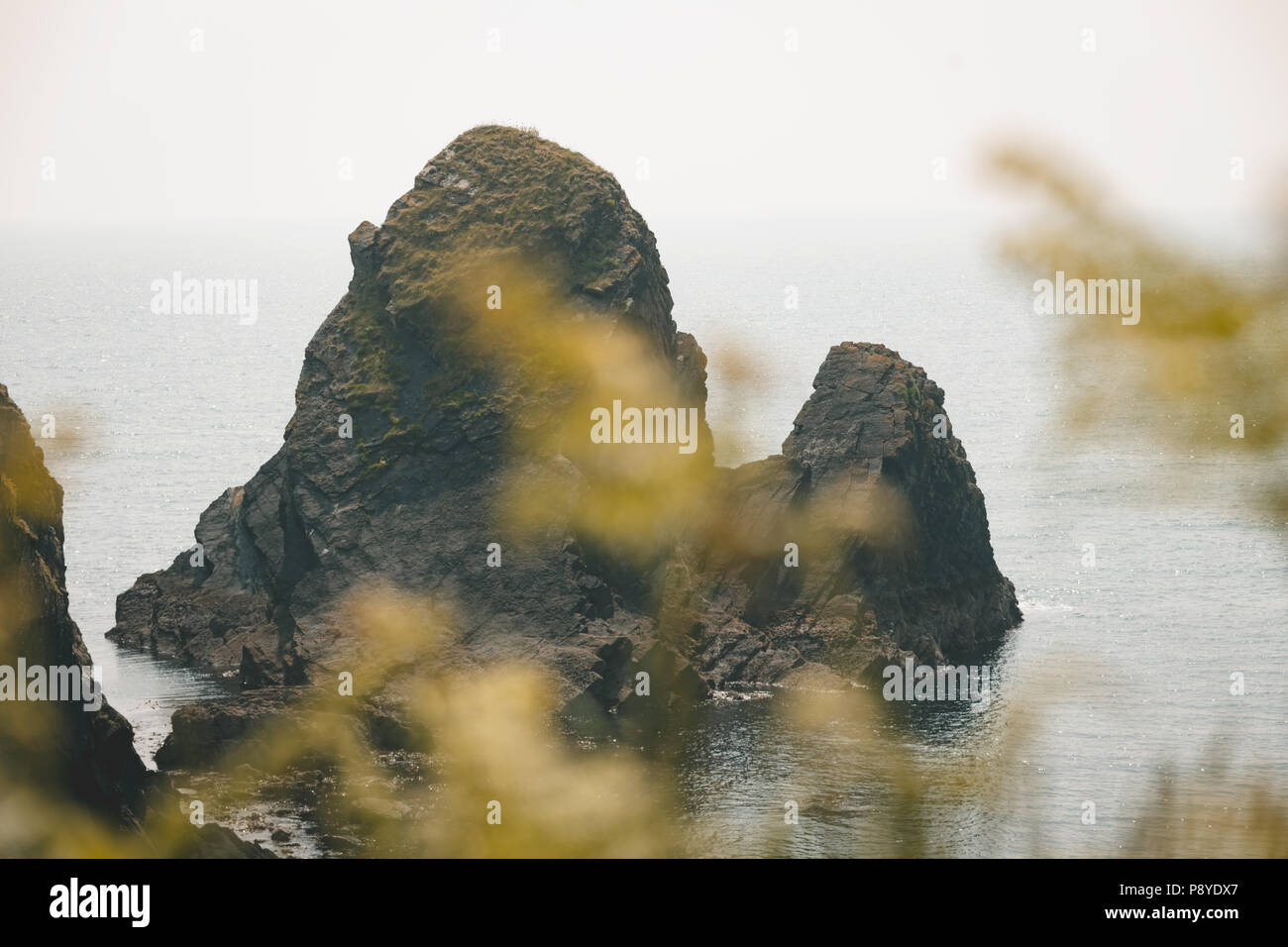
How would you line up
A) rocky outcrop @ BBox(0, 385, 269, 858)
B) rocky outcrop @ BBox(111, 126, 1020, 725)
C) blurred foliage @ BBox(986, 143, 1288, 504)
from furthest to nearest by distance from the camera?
rocky outcrop @ BBox(111, 126, 1020, 725) → rocky outcrop @ BBox(0, 385, 269, 858) → blurred foliage @ BBox(986, 143, 1288, 504)

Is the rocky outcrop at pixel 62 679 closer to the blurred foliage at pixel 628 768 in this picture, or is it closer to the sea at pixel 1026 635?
the sea at pixel 1026 635

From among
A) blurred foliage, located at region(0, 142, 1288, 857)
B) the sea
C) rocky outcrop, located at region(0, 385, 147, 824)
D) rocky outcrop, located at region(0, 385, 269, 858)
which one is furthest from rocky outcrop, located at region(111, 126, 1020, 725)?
blurred foliage, located at region(0, 142, 1288, 857)

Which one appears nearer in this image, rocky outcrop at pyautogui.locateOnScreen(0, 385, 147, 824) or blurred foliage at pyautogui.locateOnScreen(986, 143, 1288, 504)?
blurred foliage at pyautogui.locateOnScreen(986, 143, 1288, 504)

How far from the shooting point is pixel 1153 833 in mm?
4801

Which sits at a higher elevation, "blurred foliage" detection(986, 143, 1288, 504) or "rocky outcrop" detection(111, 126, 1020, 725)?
"rocky outcrop" detection(111, 126, 1020, 725)

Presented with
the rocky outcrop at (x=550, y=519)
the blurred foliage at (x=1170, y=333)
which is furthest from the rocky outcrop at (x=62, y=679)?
the rocky outcrop at (x=550, y=519)

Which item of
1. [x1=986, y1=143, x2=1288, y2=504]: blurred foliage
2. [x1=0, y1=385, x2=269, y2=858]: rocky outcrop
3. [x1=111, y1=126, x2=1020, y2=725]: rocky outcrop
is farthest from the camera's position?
[x1=111, y1=126, x2=1020, y2=725]: rocky outcrop

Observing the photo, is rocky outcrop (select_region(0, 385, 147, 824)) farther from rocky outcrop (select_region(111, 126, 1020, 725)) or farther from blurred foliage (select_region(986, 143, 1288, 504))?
blurred foliage (select_region(986, 143, 1288, 504))

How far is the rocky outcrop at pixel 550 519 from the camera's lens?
67.2m

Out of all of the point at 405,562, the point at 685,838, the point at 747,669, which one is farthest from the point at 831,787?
the point at 405,562

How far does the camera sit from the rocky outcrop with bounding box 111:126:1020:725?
6725cm

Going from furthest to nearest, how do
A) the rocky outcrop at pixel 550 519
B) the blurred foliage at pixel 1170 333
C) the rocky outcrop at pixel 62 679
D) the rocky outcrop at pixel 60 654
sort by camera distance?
the rocky outcrop at pixel 550 519, the rocky outcrop at pixel 60 654, the rocky outcrop at pixel 62 679, the blurred foliage at pixel 1170 333

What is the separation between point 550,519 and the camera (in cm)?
6394
